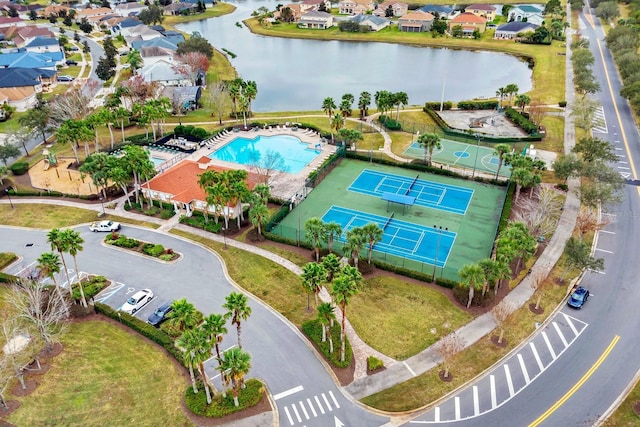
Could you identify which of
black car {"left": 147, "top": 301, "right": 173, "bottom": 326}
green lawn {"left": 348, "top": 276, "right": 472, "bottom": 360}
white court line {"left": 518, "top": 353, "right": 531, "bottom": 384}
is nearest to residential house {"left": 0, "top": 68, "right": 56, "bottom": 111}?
black car {"left": 147, "top": 301, "right": 173, "bottom": 326}

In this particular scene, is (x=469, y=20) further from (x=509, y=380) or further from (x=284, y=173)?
(x=509, y=380)

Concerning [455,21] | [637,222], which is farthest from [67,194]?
[455,21]

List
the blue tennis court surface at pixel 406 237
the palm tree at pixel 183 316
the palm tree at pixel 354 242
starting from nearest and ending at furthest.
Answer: the palm tree at pixel 183 316 → the palm tree at pixel 354 242 → the blue tennis court surface at pixel 406 237

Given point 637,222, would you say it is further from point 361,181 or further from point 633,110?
point 633,110

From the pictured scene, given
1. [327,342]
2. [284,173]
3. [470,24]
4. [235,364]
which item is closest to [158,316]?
[235,364]

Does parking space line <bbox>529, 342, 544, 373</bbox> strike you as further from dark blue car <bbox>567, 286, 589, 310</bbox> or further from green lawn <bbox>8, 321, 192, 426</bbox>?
green lawn <bbox>8, 321, 192, 426</bbox>

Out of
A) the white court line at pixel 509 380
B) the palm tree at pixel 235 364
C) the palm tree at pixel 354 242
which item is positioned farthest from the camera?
the palm tree at pixel 354 242

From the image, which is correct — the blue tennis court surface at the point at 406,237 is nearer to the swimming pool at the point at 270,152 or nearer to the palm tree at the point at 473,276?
the palm tree at the point at 473,276

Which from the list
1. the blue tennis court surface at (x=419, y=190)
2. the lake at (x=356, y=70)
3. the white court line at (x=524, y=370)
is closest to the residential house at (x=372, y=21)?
the lake at (x=356, y=70)
